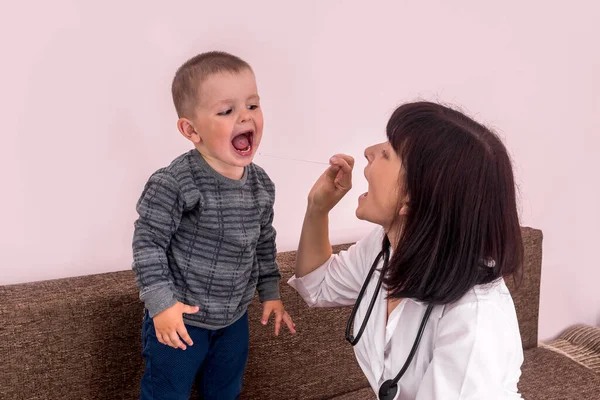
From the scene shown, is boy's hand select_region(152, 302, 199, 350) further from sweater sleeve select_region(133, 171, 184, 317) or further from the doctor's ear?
the doctor's ear

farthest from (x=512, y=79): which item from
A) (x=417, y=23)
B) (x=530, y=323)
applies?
(x=530, y=323)

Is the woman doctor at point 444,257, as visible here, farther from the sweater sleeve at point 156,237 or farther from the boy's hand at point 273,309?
the sweater sleeve at point 156,237

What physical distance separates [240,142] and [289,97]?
0.59 metres

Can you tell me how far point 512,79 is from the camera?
233 cm

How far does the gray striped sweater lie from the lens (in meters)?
1.21

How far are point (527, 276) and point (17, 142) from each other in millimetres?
1581

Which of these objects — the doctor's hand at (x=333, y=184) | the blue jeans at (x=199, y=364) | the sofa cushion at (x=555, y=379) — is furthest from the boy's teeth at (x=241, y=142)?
the sofa cushion at (x=555, y=379)

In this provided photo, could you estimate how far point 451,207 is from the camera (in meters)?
1.26

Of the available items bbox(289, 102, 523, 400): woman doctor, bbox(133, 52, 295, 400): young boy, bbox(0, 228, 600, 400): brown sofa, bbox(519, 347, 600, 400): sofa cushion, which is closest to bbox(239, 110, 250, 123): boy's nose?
bbox(133, 52, 295, 400): young boy

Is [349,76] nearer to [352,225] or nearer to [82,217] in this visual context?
[352,225]

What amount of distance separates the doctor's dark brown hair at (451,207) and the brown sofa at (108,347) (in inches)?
20.8

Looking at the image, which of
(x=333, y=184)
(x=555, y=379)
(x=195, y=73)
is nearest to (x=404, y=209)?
(x=333, y=184)

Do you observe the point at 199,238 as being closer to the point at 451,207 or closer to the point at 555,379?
the point at 451,207

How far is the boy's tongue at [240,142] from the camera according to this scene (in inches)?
49.9
